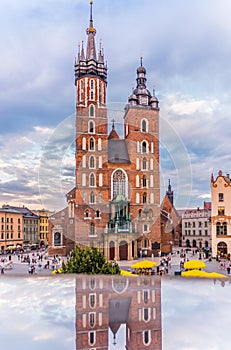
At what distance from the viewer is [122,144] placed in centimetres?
4481

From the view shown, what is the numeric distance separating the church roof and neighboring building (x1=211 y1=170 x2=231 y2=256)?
37.1 ft

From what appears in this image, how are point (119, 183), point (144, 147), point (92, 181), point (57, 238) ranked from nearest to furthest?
point (92, 181)
point (119, 183)
point (57, 238)
point (144, 147)

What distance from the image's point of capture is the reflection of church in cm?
709

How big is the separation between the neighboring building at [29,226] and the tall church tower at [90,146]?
29.0m

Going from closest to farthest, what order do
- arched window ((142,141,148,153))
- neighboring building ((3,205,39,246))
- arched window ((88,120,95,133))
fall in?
arched window ((88,120,95,133)) → arched window ((142,141,148,153)) → neighboring building ((3,205,39,246))

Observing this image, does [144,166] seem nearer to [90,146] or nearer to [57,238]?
[90,146]

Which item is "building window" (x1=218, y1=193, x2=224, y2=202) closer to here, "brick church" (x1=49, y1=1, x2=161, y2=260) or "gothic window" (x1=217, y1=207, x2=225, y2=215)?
"gothic window" (x1=217, y1=207, x2=225, y2=215)

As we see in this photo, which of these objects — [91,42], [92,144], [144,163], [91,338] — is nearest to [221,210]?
[144,163]

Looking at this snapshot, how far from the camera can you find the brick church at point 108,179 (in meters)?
40.4

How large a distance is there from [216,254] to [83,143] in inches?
794

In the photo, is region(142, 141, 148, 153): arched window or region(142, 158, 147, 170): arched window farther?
region(142, 141, 148, 153): arched window

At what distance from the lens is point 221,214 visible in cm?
3734

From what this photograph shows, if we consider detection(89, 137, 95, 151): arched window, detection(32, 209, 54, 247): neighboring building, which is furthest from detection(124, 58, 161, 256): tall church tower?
detection(32, 209, 54, 247): neighboring building

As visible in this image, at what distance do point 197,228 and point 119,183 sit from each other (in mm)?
26215
